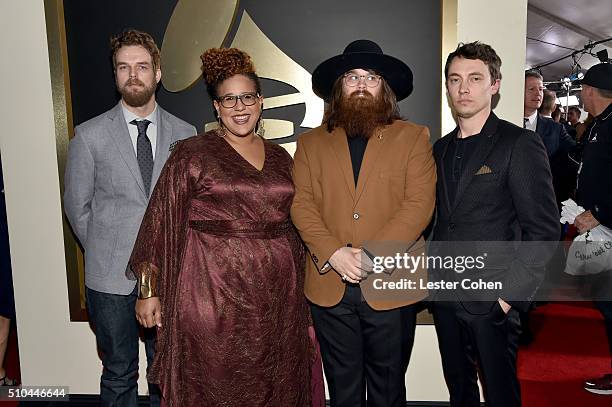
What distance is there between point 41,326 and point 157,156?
1.71 m

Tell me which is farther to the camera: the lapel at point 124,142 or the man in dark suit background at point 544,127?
the man in dark suit background at point 544,127

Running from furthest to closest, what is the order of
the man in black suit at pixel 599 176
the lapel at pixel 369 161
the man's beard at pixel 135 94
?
the man in black suit at pixel 599 176
the man's beard at pixel 135 94
the lapel at pixel 369 161

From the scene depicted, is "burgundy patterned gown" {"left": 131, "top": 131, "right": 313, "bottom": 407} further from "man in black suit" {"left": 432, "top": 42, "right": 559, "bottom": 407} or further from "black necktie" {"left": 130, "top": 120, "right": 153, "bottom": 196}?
"man in black suit" {"left": 432, "top": 42, "right": 559, "bottom": 407}

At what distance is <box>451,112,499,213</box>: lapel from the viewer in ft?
7.41

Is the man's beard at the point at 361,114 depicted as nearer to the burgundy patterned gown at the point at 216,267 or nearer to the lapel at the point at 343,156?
the lapel at the point at 343,156

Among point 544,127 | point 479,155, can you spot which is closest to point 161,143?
point 479,155

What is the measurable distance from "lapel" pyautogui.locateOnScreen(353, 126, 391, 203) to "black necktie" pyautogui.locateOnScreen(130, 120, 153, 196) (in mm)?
1077

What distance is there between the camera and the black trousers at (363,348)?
7.74ft

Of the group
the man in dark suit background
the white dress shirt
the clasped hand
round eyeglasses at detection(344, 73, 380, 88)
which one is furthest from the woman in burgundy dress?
the white dress shirt

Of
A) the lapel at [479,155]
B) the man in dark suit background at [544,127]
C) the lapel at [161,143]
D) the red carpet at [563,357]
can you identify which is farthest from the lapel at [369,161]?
the man in dark suit background at [544,127]

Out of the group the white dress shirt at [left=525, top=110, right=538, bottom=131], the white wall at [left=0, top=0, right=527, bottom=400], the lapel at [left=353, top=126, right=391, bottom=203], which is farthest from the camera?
the white dress shirt at [left=525, top=110, right=538, bottom=131]

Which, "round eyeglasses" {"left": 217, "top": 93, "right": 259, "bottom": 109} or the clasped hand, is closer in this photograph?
the clasped hand

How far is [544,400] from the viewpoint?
3.43 metres

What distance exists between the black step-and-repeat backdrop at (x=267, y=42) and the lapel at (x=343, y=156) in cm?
76
